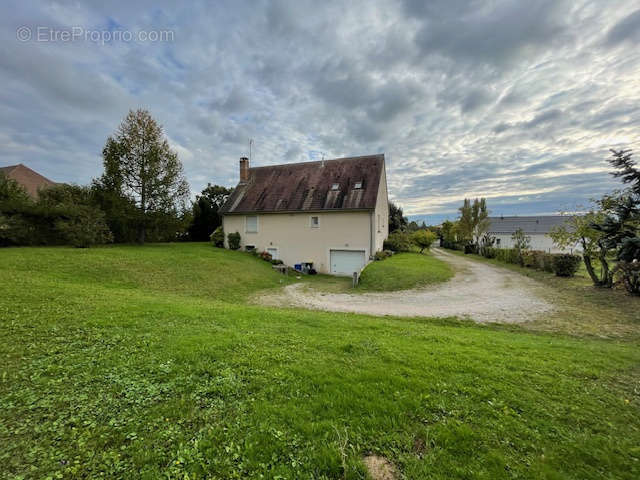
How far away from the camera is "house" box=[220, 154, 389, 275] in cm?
1825

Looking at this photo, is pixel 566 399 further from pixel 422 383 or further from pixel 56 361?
pixel 56 361

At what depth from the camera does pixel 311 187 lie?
2067 centimetres

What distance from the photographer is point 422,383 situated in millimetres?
3428

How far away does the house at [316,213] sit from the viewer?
1825cm

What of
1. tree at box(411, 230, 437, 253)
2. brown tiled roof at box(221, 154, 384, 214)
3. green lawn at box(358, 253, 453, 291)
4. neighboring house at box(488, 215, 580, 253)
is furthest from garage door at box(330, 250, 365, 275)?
neighboring house at box(488, 215, 580, 253)

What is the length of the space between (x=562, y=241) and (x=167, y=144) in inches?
985

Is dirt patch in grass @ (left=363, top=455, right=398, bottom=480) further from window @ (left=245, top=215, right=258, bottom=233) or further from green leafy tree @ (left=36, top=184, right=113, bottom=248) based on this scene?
window @ (left=245, top=215, right=258, bottom=233)

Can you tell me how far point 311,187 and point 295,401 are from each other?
1866 centimetres

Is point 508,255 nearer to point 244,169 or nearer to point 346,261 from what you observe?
point 346,261

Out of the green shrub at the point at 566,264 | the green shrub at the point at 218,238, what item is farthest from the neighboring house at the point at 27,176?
the green shrub at the point at 566,264

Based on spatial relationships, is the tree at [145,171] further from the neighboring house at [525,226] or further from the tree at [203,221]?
the neighboring house at [525,226]

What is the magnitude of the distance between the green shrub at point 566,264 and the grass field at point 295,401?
33.5 ft

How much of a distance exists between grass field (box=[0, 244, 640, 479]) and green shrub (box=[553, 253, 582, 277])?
10.2 m

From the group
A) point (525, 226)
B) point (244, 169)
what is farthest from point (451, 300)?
point (525, 226)
